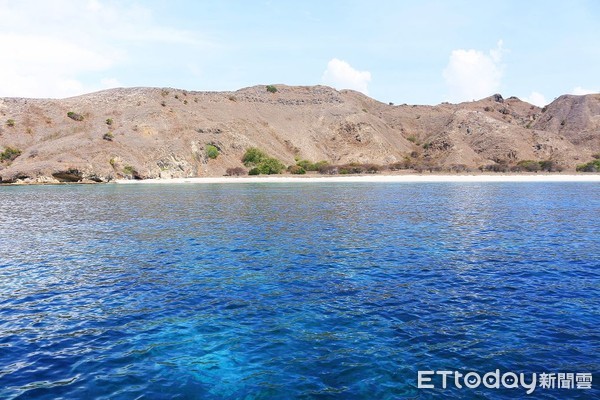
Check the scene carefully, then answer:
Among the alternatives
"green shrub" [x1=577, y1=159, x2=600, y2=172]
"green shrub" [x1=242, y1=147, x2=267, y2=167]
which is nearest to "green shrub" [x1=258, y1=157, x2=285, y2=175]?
"green shrub" [x1=242, y1=147, x2=267, y2=167]

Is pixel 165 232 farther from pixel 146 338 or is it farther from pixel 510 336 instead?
pixel 510 336

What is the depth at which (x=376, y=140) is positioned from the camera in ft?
543

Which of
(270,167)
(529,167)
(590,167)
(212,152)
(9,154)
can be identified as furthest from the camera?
(590,167)

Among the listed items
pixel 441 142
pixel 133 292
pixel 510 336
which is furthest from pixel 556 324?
pixel 441 142

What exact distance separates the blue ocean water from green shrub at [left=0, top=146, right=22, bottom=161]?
98.9 metres

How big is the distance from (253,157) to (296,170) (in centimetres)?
1464

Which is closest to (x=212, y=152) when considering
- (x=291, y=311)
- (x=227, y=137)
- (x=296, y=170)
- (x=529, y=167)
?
(x=227, y=137)

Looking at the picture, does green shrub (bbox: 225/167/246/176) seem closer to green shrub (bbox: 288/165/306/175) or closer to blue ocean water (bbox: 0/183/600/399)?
green shrub (bbox: 288/165/306/175)

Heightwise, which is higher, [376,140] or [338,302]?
[376,140]

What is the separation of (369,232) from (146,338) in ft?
70.9

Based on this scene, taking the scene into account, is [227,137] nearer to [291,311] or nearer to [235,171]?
[235,171]

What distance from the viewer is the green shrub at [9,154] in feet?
371

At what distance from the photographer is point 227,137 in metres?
141

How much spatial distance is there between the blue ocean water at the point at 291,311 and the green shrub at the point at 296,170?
98400mm
